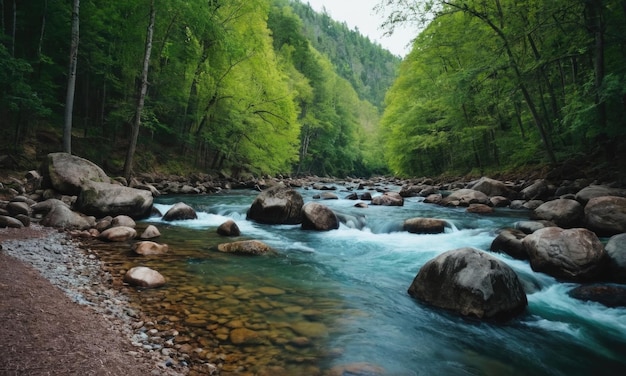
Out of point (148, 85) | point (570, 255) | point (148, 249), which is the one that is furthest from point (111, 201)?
point (148, 85)

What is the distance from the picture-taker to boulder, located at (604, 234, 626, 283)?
478 cm

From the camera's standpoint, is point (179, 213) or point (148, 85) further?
point (148, 85)

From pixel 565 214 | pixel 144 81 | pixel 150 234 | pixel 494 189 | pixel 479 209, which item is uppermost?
pixel 144 81

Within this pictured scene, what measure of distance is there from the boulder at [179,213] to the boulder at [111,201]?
1.80 feet

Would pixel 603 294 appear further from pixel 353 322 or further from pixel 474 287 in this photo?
pixel 353 322

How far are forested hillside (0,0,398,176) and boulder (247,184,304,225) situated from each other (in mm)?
6759

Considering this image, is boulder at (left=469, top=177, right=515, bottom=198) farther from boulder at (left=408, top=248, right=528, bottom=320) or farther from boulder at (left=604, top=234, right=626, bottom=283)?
boulder at (left=408, top=248, right=528, bottom=320)

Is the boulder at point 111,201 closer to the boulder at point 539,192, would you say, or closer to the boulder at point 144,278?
the boulder at point 144,278

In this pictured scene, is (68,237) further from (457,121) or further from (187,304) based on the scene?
(457,121)

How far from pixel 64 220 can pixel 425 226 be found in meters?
8.17

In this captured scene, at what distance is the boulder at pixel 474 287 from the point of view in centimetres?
389

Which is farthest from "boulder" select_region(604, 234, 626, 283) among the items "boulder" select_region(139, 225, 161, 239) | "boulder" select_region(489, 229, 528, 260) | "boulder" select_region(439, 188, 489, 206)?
"boulder" select_region(139, 225, 161, 239)

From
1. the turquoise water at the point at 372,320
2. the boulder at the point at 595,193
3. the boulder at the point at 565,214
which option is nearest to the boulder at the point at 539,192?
the boulder at the point at 595,193

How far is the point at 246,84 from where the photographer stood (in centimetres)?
1977
